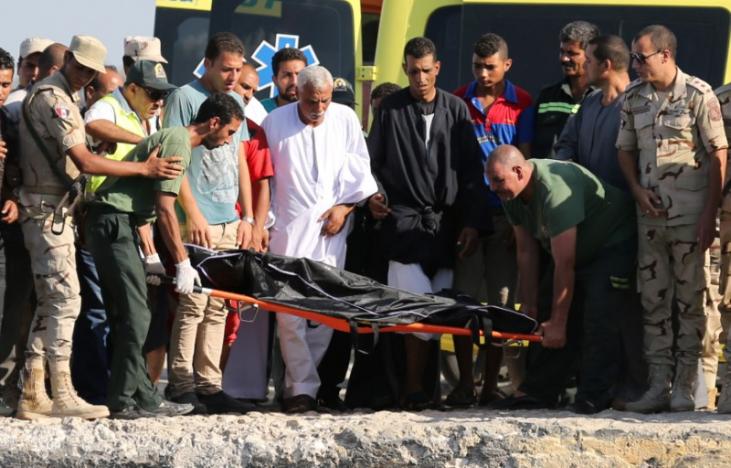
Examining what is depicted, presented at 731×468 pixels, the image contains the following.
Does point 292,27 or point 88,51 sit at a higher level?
point 292,27

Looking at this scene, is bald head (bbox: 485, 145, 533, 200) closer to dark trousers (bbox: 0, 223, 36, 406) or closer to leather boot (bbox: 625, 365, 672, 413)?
leather boot (bbox: 625, 365, 672, 413)

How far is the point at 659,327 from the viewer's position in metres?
7.71

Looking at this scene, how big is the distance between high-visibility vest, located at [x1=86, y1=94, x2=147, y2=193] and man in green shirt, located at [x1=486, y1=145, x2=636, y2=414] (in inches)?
70.6

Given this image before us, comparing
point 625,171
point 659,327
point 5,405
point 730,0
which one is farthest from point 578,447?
point 730,0

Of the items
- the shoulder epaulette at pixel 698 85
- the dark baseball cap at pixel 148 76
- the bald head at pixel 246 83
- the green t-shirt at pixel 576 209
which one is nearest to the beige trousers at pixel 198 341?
the dark baseball cap at pixel 148 76

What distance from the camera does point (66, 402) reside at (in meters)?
7.37

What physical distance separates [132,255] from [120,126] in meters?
0.69

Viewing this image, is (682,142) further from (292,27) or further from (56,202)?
(292,27)

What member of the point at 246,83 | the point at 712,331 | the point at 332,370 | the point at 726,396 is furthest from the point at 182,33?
the point at 726,396

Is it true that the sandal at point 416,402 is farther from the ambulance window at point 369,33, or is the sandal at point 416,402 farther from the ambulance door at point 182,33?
the ambulance window at point 369,33

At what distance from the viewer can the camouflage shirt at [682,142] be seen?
299 inches

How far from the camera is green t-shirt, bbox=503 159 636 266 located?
24.9 ft

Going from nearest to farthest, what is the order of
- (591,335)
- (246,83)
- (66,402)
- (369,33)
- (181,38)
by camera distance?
(66,402)
(591,335)
(246,83)
(181,38)
(369,33)

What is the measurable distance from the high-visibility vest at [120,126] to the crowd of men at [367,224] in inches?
0.7
